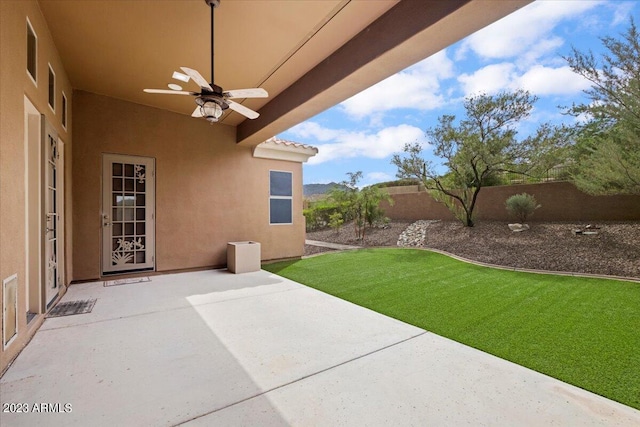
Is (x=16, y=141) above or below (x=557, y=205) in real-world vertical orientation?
above

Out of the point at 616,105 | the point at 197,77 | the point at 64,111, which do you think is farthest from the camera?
the point at 616,105

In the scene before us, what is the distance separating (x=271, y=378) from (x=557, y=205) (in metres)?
10.1

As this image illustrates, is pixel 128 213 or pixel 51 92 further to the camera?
pixel 128 213

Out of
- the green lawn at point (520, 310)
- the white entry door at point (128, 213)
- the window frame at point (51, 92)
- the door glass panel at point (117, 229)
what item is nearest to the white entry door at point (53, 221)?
the window frame at point (51, 92)

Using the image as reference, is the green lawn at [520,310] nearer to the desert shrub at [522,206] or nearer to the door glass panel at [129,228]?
the door glass panel at [129,228]

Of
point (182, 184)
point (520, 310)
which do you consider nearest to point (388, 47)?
point (520, 310)

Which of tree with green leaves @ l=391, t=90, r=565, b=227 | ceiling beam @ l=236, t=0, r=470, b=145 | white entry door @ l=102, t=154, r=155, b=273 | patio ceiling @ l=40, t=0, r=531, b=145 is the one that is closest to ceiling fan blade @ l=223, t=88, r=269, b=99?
patio ceiling @ l=40, t=0, r=531, b=145

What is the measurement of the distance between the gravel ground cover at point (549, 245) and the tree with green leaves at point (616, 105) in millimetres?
1169

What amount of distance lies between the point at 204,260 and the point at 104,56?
158 inches

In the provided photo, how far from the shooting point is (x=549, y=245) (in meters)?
6.66

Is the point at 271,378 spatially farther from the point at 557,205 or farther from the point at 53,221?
the point at 557,205

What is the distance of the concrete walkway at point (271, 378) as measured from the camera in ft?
5.59

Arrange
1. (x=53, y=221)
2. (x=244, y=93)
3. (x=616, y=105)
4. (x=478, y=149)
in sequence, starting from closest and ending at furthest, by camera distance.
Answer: (x=244, y=93) < (x=53, y=221) < (x=616, y=105) < (x=478, y=149)

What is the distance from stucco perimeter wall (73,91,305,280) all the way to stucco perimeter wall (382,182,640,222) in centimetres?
729
